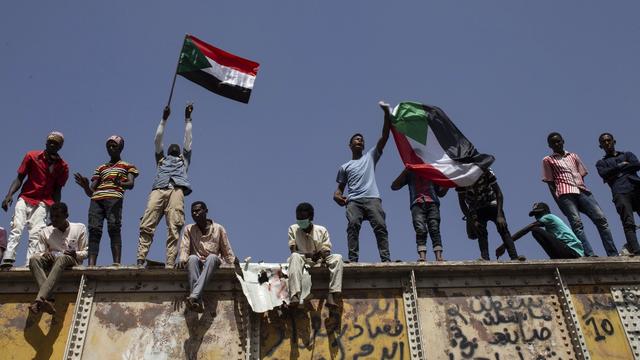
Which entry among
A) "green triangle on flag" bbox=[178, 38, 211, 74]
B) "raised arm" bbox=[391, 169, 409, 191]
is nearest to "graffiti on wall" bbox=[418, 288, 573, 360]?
"raised arm" bbox=[391, 169, 409, 191]

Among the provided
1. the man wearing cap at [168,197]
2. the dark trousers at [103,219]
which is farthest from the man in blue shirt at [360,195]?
the dark trousers at [103,219]

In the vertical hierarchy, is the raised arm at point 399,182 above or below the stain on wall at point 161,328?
above

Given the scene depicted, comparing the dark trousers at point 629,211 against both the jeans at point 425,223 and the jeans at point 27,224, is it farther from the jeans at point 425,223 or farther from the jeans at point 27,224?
the jeans at point 27,224

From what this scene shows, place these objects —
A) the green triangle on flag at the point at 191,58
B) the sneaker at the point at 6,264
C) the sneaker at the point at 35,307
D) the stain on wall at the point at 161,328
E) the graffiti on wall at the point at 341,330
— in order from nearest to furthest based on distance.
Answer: the sneaker at the point at 35,307 < the stain on wall at the point at 161,328 < the graffiti on wall at the point at 341,330 < the sneaker at the point at 6,264 < the green triangle on flag at the point at 191,58

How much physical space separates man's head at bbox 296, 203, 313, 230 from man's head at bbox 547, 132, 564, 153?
4.65m

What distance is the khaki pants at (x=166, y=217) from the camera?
8305 mm

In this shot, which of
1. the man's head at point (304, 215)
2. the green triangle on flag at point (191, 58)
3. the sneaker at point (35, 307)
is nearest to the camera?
the sneaker at point (35, 307)

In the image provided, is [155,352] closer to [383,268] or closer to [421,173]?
[383,268]

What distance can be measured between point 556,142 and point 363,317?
4958mm

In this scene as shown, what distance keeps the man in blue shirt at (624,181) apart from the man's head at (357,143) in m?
4.02

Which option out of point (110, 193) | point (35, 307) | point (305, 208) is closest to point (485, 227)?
point (305, 208)

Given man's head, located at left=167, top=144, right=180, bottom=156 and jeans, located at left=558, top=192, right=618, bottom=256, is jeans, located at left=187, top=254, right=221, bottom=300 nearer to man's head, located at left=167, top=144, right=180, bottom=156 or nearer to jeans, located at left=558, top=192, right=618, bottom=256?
man's head, located at left=167, top=144, right=180, bottom=156

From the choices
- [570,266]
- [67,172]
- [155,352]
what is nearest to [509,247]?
[570,266]

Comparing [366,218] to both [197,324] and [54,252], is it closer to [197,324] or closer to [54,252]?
[197,324]
